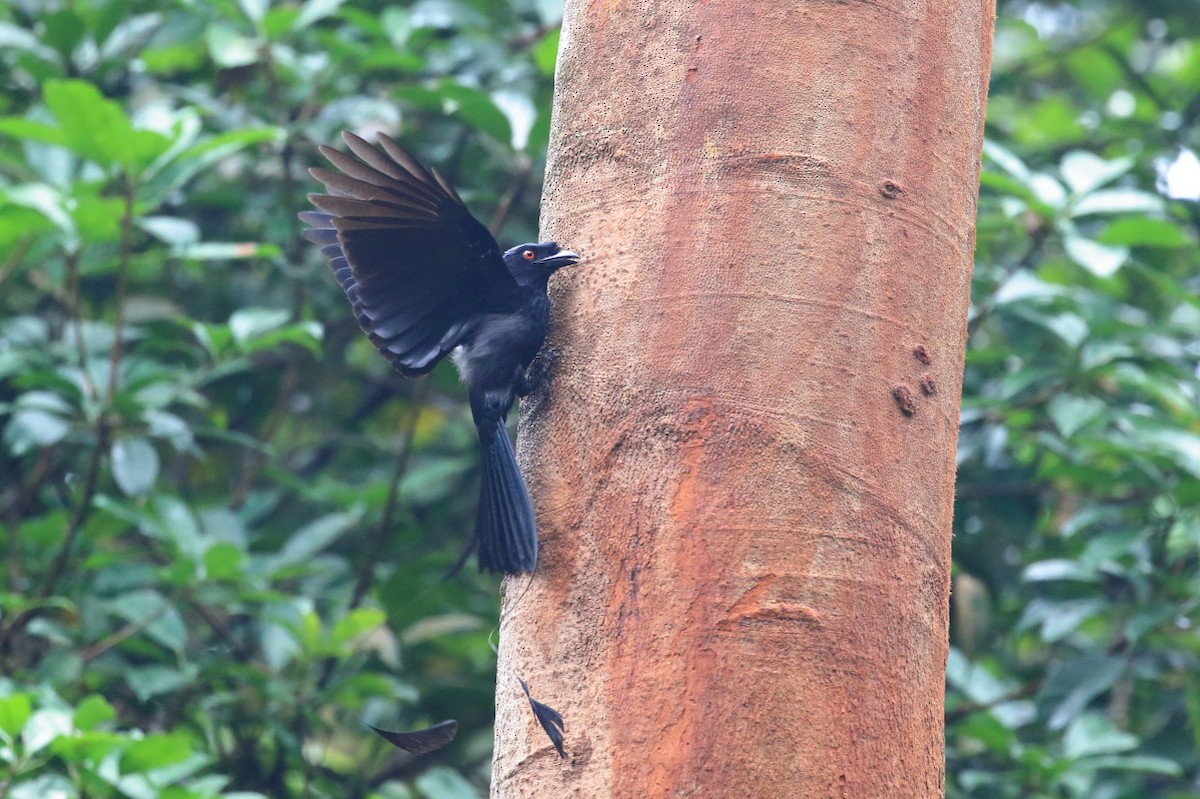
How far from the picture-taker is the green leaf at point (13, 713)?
2195 mm

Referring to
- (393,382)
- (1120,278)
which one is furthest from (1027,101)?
(393,382)

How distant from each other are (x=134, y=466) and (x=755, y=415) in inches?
72.3

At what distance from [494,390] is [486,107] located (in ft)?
3.78

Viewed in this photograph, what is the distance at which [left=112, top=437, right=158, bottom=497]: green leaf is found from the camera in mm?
2879

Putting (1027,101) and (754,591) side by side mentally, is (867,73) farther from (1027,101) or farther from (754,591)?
(1027,101)

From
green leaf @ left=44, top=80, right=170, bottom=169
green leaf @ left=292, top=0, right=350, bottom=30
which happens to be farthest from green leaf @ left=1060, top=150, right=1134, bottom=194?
green leaf @ left=44, top=80, right=170, bottom=169

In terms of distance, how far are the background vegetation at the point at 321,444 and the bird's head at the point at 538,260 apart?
36.1 inches

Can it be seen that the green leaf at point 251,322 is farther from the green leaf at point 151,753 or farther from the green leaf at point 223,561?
the green leaf at point 151,753

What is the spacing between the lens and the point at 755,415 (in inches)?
60.0

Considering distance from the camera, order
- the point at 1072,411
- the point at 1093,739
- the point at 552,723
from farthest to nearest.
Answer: the point at 1072,411, the point at 1093,739, the point at 552,723

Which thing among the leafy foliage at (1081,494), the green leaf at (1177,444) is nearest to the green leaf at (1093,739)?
the leafy foliage at (1081,494)

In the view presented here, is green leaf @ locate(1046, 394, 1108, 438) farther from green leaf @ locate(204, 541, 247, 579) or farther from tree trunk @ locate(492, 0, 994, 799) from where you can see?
green leaf @ locate(204, 541, 247, 579)

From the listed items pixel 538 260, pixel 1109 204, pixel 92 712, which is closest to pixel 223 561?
pixel 92 712

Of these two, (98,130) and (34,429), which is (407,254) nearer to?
(98,130)
